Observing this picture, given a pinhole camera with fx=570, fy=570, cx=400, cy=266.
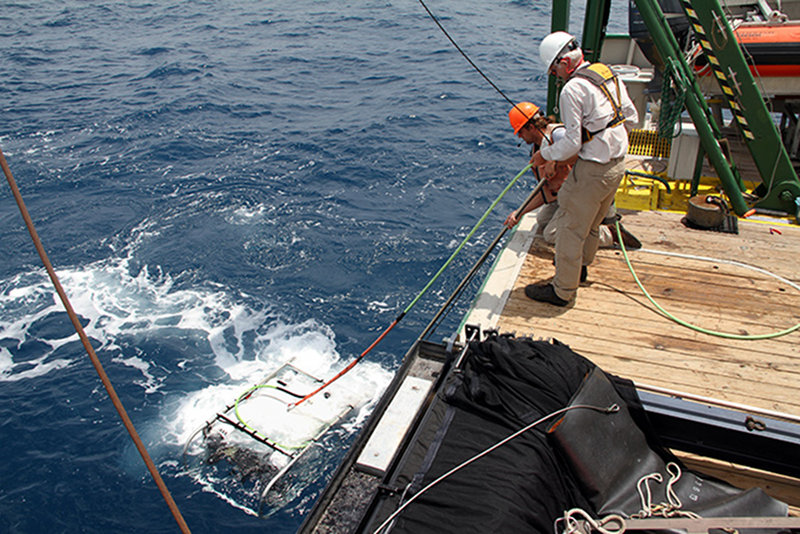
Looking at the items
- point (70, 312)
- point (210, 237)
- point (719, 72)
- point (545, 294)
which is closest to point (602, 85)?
point (545, 294)

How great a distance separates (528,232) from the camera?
6602 millimetres

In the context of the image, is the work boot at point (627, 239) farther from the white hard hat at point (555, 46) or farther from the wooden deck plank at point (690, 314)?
the white hard hat at point (555, 46)

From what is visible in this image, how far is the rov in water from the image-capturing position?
19.1 ft

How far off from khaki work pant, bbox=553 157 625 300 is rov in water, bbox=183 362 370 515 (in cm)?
300

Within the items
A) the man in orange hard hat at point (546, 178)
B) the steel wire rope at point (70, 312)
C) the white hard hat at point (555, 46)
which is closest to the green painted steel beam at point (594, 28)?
the man in orange hard hat at point (546, 178)

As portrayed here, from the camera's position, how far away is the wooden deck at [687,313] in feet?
14.3

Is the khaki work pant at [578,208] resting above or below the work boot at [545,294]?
above

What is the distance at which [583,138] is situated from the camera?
15.1ft

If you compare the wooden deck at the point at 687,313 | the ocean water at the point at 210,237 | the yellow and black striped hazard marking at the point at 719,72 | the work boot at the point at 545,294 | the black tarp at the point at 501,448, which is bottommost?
the ocean water at the point at 210,237

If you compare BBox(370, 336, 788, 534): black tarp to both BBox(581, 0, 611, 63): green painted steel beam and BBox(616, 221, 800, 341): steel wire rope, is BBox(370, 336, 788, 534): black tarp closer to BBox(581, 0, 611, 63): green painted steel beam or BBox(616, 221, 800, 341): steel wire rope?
BBox(616, 221, 800, 341): steel wire rope

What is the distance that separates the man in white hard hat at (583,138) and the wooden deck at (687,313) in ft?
1.96

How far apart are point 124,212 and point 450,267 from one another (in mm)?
6849

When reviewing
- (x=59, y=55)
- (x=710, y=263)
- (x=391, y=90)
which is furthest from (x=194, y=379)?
(x=59, y=55)

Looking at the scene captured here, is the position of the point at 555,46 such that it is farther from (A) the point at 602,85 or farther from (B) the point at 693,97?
(B) the point at 693,97
